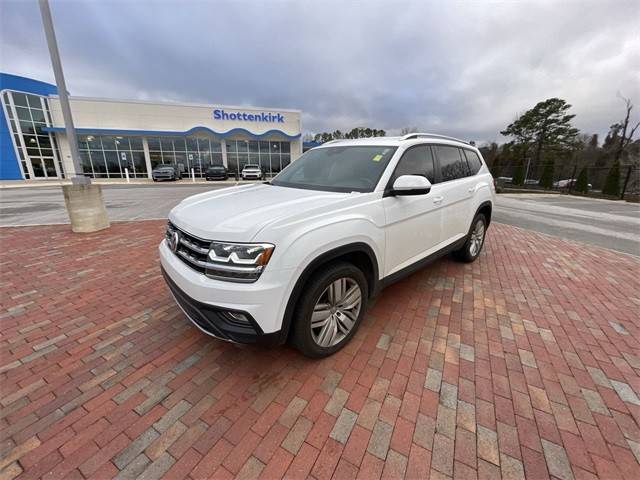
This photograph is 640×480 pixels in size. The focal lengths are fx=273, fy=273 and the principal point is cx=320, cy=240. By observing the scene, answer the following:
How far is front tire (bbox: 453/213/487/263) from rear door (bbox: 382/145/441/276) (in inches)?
49.4

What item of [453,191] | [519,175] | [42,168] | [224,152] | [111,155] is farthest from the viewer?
[224,152]

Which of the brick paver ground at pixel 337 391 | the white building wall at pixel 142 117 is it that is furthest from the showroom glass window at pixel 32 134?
the brick paver ground at pixel 337 391

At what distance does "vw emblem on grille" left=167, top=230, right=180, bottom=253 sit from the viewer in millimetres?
2221

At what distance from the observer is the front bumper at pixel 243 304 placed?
1.73 metres

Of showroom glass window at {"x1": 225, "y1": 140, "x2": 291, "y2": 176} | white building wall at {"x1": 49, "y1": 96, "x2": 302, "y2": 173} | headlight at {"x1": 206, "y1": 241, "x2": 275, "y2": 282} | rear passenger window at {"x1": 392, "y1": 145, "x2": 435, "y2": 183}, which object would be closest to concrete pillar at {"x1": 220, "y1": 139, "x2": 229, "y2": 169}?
showroom glass window at {"x1": 225, "y1": 140, "x2": 291, "y2": 176}

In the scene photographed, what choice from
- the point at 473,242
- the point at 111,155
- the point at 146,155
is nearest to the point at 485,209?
the point at 473,242

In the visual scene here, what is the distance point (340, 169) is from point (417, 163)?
859 millimetres

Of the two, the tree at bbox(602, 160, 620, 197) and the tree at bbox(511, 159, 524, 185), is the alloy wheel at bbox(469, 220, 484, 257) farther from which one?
the tree at bbox(511, 159, 524, 185)

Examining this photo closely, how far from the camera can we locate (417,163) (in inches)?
118

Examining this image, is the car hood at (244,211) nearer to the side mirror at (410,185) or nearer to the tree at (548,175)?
the side mirror at (410,185)

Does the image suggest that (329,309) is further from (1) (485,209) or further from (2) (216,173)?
(2) (216,173)

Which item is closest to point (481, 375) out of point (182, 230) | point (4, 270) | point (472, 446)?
point (472, 446)

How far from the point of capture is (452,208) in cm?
346

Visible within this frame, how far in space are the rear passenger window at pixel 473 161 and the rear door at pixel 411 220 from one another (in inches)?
48.7
